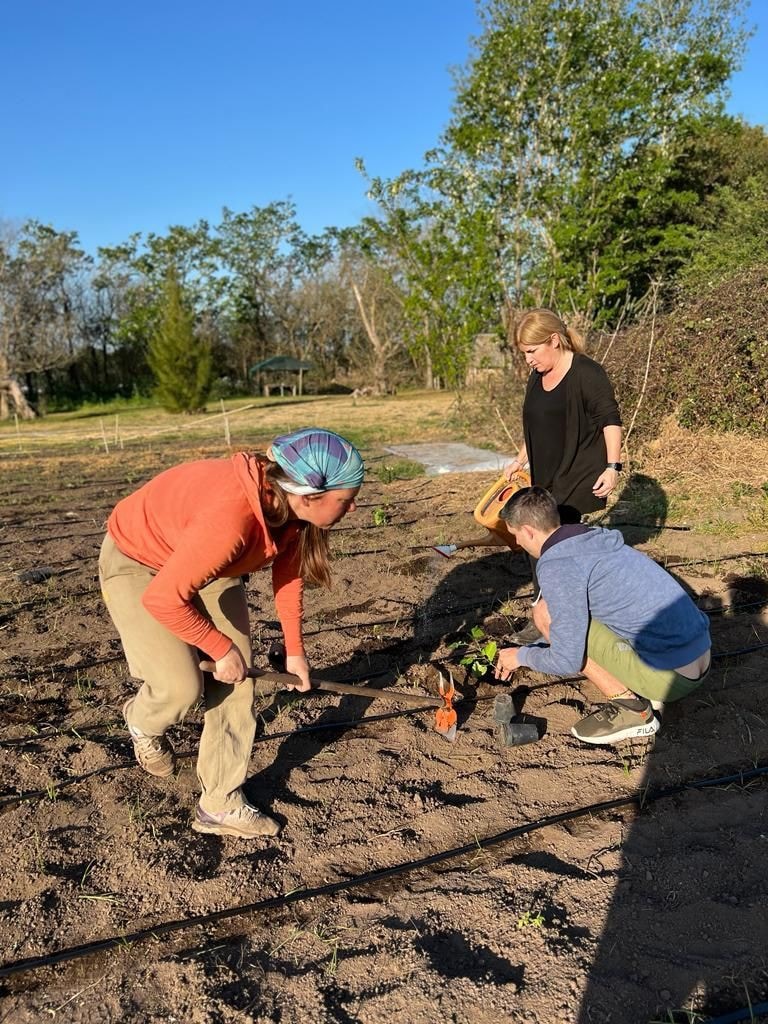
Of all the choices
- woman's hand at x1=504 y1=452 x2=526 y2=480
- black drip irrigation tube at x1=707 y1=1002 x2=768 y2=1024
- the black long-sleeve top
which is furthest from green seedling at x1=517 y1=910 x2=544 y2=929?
woman's hand at x1=504 y1=452 x2=526 y2=480

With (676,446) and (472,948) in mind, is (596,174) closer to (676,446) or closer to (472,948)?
(676,446)

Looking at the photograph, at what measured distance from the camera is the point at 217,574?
204 cm

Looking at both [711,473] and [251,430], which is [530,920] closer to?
[711,473]

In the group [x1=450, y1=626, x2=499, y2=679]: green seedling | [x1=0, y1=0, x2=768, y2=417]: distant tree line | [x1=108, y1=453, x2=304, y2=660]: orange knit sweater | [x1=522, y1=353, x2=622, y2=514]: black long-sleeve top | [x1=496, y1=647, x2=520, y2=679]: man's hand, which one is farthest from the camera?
[x1=0, y1=0, x2=768, y2=417]: distant tree line

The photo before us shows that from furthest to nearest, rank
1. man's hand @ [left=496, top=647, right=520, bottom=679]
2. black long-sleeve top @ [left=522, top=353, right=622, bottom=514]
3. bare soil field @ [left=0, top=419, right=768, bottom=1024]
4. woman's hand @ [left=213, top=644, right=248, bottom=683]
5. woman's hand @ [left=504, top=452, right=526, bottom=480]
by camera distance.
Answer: woman's hand @ [left=504, top=452, right=526, bottom=480] < black long-sleeve top @ [left=522, top=353, right=622, bottom=514] < man's hand @ [left=496, top=647, right=520, bottom=679] < woman's hand @ [left=213, top=644, right=248, bottom=683] < bare soil field @ [left=0, top=419, right=768, bottom=1024]

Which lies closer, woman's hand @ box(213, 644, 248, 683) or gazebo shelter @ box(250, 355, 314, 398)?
woman's hand @ box(213, 644, 248, 683)

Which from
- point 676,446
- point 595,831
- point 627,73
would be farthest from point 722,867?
point 627,73

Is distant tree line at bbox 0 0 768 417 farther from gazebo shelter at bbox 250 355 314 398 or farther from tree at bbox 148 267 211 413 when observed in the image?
gazebo shelter at bbox 250 355 314 398

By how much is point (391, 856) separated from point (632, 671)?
3.75ft

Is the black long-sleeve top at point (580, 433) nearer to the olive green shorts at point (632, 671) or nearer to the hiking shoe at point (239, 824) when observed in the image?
the olive green shorts at point (632, 671)

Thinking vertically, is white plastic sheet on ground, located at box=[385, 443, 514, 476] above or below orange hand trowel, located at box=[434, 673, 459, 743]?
above

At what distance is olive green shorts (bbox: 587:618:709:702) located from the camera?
2.69 meters

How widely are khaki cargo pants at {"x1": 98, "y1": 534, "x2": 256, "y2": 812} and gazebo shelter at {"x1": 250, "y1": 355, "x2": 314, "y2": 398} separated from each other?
31.2 meters

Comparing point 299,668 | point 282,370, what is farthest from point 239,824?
point 282,370
